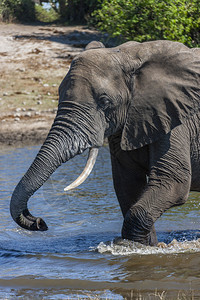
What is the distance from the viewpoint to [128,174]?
527 centimetres

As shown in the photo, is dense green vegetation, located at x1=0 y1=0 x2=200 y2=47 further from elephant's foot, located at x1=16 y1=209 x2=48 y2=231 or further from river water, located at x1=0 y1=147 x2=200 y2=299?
elephant's foot, located at x1=16 y1=209 x2=48 y2=231

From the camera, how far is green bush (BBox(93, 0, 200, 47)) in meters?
14.4

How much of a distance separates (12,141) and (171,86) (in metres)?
9.15

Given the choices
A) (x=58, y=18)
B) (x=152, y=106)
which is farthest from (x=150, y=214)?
(x=58, y=18)

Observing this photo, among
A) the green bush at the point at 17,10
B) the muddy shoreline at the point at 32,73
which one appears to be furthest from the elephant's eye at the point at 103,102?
the green bush at the point at 17,10

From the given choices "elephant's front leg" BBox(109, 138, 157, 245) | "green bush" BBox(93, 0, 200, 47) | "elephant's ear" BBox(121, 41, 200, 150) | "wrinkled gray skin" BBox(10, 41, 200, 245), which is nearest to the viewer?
"wrinkled gray skin" BBox(10, 41, 200, 245)

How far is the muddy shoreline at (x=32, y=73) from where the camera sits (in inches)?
559

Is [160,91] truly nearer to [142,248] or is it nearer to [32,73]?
[142,248]

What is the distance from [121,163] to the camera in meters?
5.24

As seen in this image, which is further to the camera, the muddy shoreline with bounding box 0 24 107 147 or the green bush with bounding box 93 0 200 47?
the green bush with bounding box 93 0 200 47

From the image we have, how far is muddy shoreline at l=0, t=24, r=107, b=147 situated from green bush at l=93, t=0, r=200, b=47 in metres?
2.27

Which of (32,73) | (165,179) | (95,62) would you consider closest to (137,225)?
(165,179)

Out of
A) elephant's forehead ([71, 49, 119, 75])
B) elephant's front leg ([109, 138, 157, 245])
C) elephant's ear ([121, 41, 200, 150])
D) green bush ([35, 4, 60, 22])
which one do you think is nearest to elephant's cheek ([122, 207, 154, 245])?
elephant's front leg ([109, 138, 157, 245])

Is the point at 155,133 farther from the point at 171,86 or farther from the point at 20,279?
the point at 20,279
